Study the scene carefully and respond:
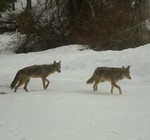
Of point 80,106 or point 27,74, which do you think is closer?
point 80,106

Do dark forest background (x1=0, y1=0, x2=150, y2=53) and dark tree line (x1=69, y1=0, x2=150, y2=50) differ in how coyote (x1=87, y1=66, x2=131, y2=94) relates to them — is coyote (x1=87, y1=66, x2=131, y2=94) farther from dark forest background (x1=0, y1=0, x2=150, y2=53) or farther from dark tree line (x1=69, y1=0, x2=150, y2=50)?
dark forest background (x1=0, y1=0, x2=150, y2=53)

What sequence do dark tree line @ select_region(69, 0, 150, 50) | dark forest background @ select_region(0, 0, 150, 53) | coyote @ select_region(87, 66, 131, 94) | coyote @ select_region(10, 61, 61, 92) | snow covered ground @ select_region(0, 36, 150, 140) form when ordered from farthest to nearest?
dark forest background @ select_region(0, 0, 150, 53)
dark tree line @ select_region(69, 0, 150, 50)
coyote @ select_region(10, 61, 61, 92)
coyote @ select_region(87, 66, 131, 94)
snow covered ground @ select_region(0, 36, 150, 140)

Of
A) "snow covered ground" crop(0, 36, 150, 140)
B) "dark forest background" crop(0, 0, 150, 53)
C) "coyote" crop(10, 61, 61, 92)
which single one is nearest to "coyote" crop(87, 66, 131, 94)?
"snow covered ground" crop(0, 36, 150, 140)

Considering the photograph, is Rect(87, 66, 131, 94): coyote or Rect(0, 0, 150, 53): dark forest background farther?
Rect(0, 0, 150, 53): dark forest background

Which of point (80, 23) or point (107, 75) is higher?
point (80, 23)

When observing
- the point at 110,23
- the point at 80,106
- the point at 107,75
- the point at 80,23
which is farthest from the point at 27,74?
the point at 80,23

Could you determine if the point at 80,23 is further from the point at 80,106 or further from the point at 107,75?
the point at 80,106

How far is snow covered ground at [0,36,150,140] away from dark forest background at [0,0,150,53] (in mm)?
6079

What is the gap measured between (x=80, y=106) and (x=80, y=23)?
1889cm

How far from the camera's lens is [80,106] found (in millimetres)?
11445

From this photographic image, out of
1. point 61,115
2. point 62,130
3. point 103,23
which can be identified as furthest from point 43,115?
point 103,23

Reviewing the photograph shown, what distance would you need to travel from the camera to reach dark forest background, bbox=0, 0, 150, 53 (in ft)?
88.7

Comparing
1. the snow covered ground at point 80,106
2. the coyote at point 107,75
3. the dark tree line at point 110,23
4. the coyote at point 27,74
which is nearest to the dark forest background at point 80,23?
the dark tree line at point 110,23

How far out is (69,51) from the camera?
2478cm
